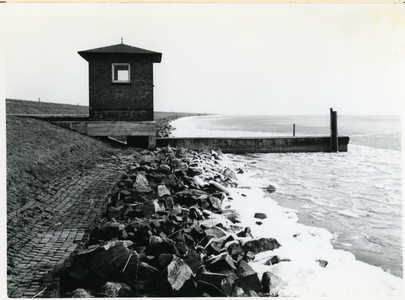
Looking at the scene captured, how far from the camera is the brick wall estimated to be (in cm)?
A: 1611

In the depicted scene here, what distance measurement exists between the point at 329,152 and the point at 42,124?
1421 cm

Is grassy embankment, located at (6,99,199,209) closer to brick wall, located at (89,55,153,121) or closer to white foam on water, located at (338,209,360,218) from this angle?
brick wall, located at (89,55,153,121)

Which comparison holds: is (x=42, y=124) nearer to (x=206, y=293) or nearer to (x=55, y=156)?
(x=55, y=156)

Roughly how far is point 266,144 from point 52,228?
14656 millimetres

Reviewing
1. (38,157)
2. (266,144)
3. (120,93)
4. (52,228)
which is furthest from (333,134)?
(52,228)

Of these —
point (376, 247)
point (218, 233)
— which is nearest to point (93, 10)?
point (218, 233)

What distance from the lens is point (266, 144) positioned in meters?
19.4

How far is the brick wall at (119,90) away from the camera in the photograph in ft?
52.9

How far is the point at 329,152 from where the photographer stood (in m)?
19.8

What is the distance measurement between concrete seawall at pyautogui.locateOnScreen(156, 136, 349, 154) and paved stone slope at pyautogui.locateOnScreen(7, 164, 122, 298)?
9340mm

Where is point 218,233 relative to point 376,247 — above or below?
above

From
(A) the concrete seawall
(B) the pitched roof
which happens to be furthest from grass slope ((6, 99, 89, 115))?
(A) the concrete seawall

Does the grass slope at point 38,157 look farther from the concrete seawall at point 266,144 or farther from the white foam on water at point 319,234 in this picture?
the concrete seawall at point 266,144

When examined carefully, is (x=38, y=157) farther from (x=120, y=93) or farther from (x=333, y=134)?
(x=333, y=134)
